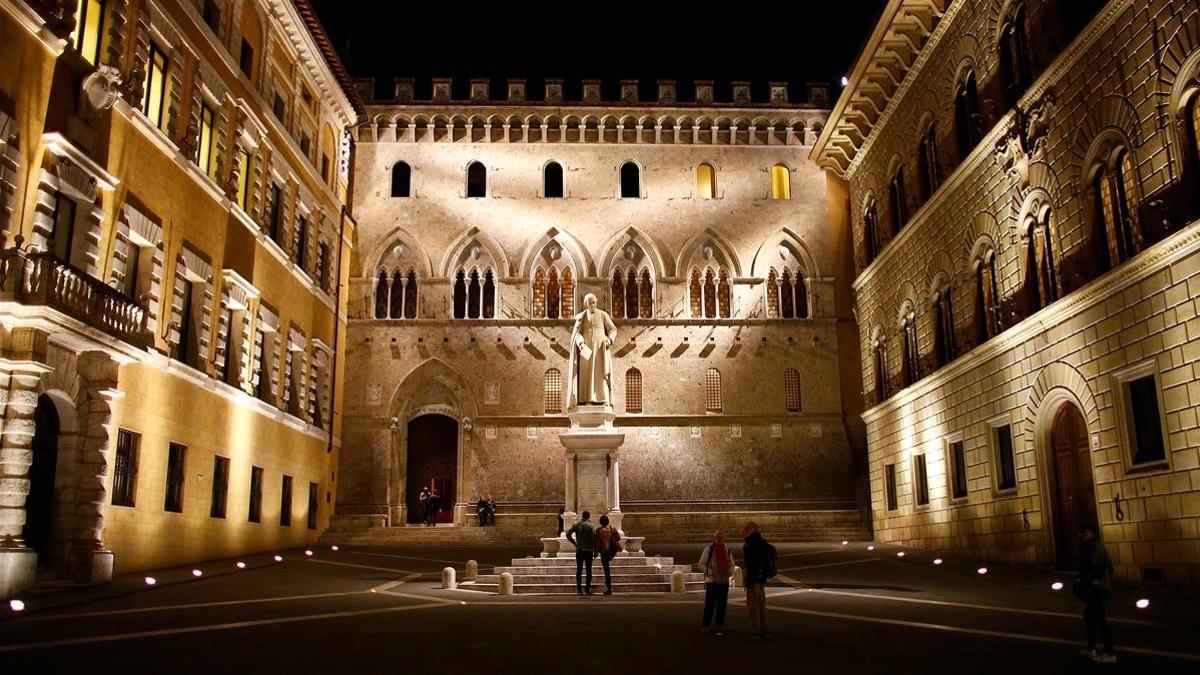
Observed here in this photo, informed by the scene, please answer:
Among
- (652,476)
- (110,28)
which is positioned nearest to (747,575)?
(110,28)

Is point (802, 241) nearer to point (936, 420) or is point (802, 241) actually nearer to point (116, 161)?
point (936, 420)

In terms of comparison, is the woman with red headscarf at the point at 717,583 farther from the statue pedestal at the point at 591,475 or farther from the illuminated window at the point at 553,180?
the illuminated window at the point at 553,180

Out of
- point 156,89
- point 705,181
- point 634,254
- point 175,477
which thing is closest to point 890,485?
point 634,254

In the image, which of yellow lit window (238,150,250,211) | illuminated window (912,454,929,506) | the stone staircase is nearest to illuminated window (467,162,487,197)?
yellow lit window (238,150,250,211)

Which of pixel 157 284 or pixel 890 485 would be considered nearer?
pixel 157 284

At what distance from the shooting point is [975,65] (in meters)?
23.7

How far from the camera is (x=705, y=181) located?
133ft

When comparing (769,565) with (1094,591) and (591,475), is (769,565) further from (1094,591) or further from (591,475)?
(591,475)

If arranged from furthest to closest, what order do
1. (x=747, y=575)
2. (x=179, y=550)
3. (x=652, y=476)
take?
(x=652, y=476)
(x=179, y=550)
(x=747, y=575)

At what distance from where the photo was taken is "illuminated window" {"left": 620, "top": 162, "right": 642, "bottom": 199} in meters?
40.4

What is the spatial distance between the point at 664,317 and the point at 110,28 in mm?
23397

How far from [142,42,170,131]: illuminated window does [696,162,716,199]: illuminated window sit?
74.1 feet

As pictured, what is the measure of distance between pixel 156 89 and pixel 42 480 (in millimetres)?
9094

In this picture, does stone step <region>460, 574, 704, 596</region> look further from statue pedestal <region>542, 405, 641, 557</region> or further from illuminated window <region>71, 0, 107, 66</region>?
illuminated window <region>71, 0, 107, 66</region>
